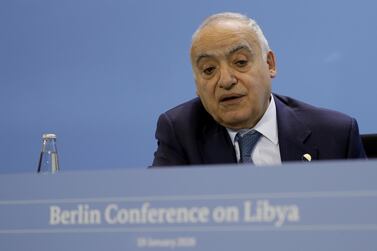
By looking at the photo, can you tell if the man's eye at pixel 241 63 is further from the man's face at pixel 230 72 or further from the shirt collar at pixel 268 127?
the shirt collar at pixel 268 127

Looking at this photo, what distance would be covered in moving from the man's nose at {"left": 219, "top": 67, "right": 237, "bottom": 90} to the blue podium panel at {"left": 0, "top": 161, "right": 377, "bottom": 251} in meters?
0.81

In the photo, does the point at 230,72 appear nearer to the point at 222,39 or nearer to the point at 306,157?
the point at 222,39

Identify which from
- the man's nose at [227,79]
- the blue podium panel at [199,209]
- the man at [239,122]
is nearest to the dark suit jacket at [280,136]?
the man at [239,122]

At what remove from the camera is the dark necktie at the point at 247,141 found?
60.2 inches

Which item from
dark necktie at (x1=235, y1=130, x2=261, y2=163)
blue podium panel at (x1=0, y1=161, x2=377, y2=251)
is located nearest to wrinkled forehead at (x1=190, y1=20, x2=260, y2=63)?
dark necktie at (x1=235, y1=130, x2=261, y2=163)

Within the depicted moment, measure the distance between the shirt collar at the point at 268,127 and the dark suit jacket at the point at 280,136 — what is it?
0.01m

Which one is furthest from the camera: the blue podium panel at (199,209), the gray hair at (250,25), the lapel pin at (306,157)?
the gray hair at (250,25)

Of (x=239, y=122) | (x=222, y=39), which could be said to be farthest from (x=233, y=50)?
(x=239, y=122)

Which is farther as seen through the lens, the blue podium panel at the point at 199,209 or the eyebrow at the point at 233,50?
the eyebrow at the point at 233,50

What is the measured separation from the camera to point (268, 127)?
1594 mm

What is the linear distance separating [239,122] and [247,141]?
53 millimetres

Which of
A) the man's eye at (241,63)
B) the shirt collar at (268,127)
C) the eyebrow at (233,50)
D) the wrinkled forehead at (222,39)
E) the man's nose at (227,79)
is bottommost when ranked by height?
the shirt collar at (268,127)

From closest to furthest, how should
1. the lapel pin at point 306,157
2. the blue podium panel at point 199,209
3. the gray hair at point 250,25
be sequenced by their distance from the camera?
the blue podium panel at point 199,209 < the lapel pin at point 306,157 < the gray hair at point 250,25

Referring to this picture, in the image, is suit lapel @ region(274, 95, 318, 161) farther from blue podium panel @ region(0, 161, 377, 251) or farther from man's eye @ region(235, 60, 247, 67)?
blue podium panel @ region(0, 161, 377, 251)
